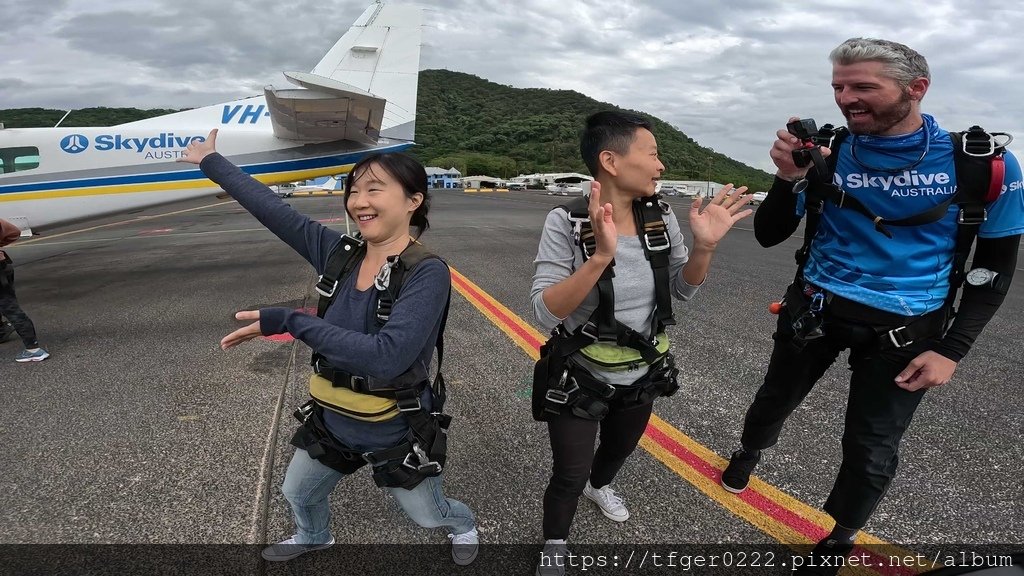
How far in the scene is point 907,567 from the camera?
6.56 feet

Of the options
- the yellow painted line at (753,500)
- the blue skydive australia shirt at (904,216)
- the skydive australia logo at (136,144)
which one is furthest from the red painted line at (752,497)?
the skydive australia logo at (136,144)

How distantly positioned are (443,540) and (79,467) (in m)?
2.06

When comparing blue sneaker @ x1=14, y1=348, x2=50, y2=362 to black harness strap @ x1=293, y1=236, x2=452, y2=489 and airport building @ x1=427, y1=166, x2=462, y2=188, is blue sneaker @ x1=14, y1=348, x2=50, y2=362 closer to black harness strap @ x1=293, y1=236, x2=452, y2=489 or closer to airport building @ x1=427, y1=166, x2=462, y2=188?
black harness strap @ x1=293, y1=236, x2=452, y2=489

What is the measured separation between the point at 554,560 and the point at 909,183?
1876mm

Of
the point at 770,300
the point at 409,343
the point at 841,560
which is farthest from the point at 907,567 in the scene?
the point at 770,300

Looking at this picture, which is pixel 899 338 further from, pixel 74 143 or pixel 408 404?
pixel 74 143

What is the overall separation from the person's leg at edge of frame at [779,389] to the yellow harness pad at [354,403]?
1647 mm

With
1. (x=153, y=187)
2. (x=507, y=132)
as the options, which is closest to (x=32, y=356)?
(x=153, y=187)

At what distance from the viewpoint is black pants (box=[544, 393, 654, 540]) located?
1.80 m

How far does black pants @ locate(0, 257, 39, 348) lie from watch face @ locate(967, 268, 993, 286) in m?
6.16

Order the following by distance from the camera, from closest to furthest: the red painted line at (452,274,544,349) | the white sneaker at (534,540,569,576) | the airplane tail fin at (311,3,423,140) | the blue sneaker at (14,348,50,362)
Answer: the white sneaker at (534,540,569,576) < the blue sneaker at (14,348,50,362) < the red painted line at (452,274,544,349) < the airplane tail fin at (311,3,423,140)

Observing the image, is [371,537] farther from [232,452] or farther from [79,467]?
[79,467]

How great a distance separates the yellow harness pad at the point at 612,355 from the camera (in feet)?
5.84

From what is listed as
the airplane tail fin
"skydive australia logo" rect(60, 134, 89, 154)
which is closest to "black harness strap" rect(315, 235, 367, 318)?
"skydive australia logo" rect(60, 134, 89, 154)
